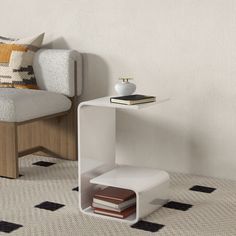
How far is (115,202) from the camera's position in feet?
9.21

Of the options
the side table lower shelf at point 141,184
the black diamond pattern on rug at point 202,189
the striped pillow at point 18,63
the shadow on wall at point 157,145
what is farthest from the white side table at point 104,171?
the striped pillow at point 18,63

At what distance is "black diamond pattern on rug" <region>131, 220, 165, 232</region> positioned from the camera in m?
2.67

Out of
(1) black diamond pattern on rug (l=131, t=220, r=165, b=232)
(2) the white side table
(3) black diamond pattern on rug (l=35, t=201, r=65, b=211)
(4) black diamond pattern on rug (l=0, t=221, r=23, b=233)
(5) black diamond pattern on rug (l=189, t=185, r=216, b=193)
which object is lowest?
(4) black diamond pattern on rug (l=0, t=221, r=23, b=233)

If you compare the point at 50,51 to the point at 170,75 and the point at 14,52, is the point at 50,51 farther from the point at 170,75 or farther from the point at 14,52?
the point at 170,75

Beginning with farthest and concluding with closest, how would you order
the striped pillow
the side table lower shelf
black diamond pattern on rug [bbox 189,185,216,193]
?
the striped pillow, black diamond pattern on rug [bbox 189,185,216,193], the side table lower shelf

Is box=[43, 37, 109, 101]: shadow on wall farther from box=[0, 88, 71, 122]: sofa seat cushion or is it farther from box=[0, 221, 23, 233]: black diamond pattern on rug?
box=[0, 221, 23, 233]: black diamond pattern on rug

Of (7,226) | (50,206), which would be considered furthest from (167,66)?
(7,226)

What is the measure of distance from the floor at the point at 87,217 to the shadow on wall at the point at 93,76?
1.80 feet

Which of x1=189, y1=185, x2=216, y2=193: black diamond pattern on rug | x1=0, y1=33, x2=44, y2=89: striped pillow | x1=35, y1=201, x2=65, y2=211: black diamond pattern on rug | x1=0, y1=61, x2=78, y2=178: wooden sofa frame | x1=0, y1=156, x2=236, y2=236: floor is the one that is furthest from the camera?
x1=0, y1=61, x2=78, y2=178: wooden sofa frame

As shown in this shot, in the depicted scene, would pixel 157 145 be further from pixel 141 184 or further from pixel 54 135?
pixel 141 184

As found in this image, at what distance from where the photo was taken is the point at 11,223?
2.74 meters

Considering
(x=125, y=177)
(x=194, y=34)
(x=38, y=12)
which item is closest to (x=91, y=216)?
(x=125, y=177)

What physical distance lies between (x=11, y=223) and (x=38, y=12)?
1659 mm

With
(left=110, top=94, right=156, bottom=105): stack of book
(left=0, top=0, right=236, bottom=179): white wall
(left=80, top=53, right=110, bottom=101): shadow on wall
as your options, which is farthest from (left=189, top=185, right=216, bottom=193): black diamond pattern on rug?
(left=80, top=53, right=110, bottom=101): shadow on wall
